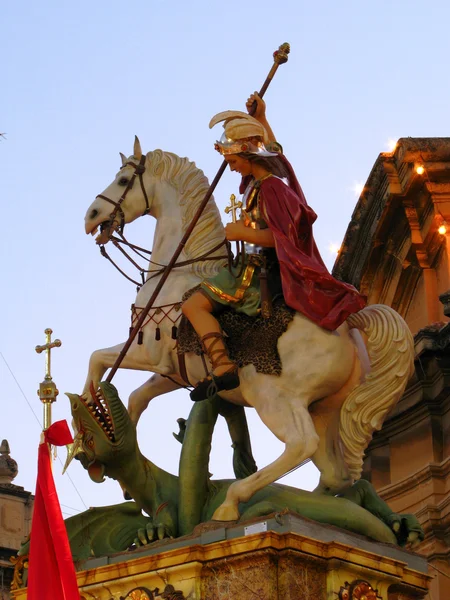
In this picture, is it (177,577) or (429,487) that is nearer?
(177,577)

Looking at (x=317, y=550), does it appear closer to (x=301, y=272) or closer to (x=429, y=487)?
(x=301, y=272)

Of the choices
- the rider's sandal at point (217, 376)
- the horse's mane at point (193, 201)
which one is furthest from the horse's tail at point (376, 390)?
the horse's mane at point (193, 201)

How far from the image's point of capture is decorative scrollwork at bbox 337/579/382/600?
32.2 feet

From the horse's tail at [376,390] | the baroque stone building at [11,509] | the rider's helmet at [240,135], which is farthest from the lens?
the baroque stone building at [11,509]

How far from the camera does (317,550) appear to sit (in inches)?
386

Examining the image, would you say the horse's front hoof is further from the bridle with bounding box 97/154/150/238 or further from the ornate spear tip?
the ornate spear tip

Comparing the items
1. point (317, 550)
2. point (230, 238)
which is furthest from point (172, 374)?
point (317, 550)

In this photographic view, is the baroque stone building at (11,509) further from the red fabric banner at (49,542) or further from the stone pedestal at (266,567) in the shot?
the stone pedestal at (266,567)

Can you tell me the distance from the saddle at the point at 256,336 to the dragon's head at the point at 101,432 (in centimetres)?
73

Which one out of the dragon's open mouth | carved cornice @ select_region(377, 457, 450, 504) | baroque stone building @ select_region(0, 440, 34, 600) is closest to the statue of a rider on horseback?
the dragon's open mouth

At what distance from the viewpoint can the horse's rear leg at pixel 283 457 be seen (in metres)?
10.1

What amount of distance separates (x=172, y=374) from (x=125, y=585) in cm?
166

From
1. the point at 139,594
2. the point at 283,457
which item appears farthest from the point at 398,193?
the point at 139,594

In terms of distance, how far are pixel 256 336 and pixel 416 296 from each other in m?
7.61
